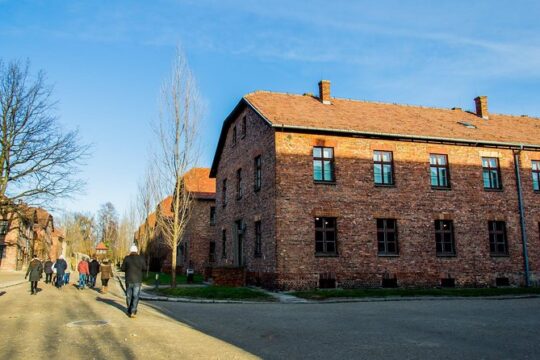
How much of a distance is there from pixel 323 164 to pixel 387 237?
4.41m

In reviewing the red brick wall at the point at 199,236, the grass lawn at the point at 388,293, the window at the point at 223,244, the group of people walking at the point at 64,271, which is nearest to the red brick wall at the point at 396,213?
the grass lawn at the point at 388,293

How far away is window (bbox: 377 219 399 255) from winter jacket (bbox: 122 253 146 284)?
11.7 meters

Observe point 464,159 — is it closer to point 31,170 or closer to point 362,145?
point 362,145

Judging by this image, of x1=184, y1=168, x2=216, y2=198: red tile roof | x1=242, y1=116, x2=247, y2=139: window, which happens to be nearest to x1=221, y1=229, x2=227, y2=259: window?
x1=242, y1=116, x2=247, y2=139: window

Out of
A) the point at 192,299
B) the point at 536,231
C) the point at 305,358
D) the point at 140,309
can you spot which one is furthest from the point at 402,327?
the point at 536,231

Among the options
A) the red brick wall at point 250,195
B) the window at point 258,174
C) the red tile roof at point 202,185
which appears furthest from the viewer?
the red tile roof at point 202,185

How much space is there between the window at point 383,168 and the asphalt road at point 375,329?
7.40 m

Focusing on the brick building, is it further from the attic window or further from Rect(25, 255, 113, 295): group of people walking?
Rect(25, 255, 113, 295): group of people walking

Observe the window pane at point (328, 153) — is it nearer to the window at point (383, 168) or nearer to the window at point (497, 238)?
the window at point (383, 168)

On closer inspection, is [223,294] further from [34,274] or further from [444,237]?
[444,237]

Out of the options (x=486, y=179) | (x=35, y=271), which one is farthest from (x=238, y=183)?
(x=486, y=179)

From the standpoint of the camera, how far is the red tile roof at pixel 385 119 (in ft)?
65.2

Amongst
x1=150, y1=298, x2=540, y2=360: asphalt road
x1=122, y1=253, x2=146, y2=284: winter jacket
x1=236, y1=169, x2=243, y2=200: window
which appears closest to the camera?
x1=150, y1=298, x2=540, y2=360: asphalt road

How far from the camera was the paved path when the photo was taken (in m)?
6.47
